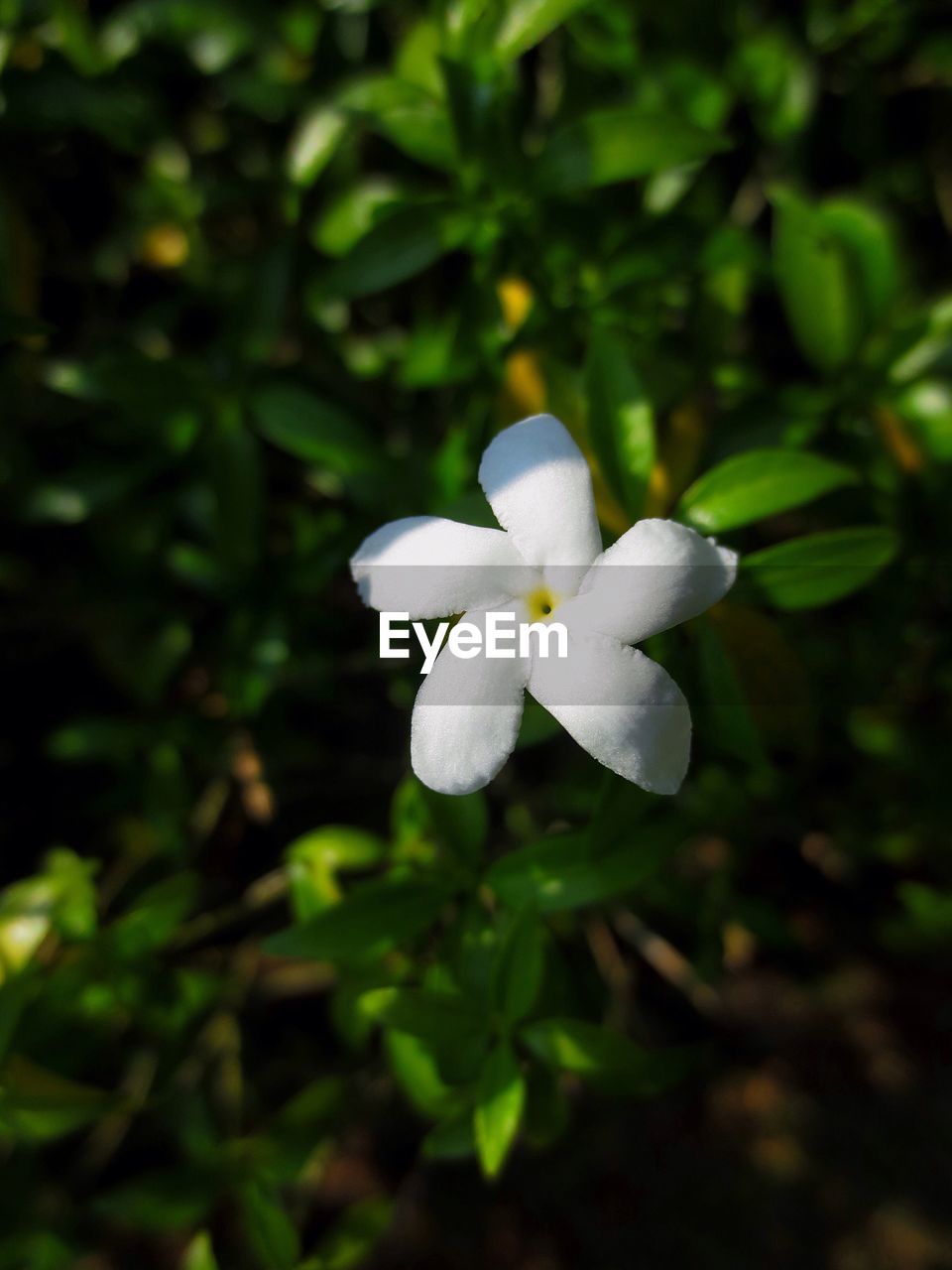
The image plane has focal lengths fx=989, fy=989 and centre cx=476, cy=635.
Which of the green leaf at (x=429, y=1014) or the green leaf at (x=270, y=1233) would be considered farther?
the green leaf at (x=270, y=1233)

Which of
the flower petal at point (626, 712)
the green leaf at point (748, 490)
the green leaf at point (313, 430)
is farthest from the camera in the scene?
the green leaf at point (313, 430)

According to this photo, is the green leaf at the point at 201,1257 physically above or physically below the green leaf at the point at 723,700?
below

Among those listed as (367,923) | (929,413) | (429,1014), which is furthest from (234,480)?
(929,413)

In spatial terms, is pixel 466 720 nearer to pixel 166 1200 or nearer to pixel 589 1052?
pixel 589 1052

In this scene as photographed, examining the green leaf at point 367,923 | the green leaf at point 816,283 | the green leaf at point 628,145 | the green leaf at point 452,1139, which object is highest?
the green leaf at point 628,145

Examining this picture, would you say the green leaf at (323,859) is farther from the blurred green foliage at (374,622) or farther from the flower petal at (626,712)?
the flower petal at (626,712)

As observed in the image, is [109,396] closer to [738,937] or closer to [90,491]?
[90,491]

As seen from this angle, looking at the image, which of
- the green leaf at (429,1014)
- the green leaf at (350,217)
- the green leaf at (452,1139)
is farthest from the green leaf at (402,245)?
the green leaf at (452,1139)
